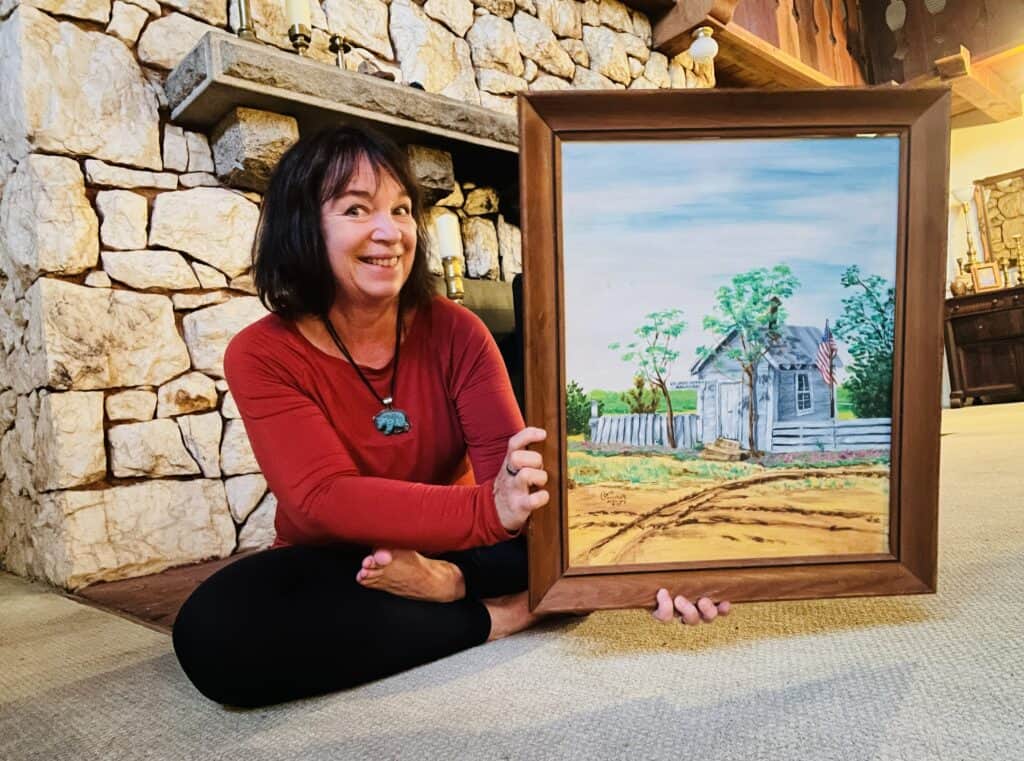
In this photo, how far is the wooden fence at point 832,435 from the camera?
752 mm

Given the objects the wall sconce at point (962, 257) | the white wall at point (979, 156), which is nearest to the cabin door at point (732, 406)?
the wall sconce at point (962, 257)

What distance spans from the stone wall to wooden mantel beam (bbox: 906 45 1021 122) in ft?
12.7

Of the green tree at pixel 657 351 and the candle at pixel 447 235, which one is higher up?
the candle at pixel 447 235

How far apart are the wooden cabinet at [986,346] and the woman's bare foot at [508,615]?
4.81 m

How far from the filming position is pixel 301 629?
0.78 m

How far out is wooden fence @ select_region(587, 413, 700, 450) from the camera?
0.76 meters

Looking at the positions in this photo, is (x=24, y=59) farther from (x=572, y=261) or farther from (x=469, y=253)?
(x=572, y=261)

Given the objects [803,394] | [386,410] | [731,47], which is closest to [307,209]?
[386,410]

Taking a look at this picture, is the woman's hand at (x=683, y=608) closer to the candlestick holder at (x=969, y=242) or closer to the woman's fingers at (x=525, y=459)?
the woman's fingers at (x=525, y=459)

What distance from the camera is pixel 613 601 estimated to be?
29.3 inches

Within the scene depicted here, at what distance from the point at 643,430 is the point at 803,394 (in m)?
0.19

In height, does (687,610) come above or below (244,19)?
below

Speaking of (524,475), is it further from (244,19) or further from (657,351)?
(244,19)
